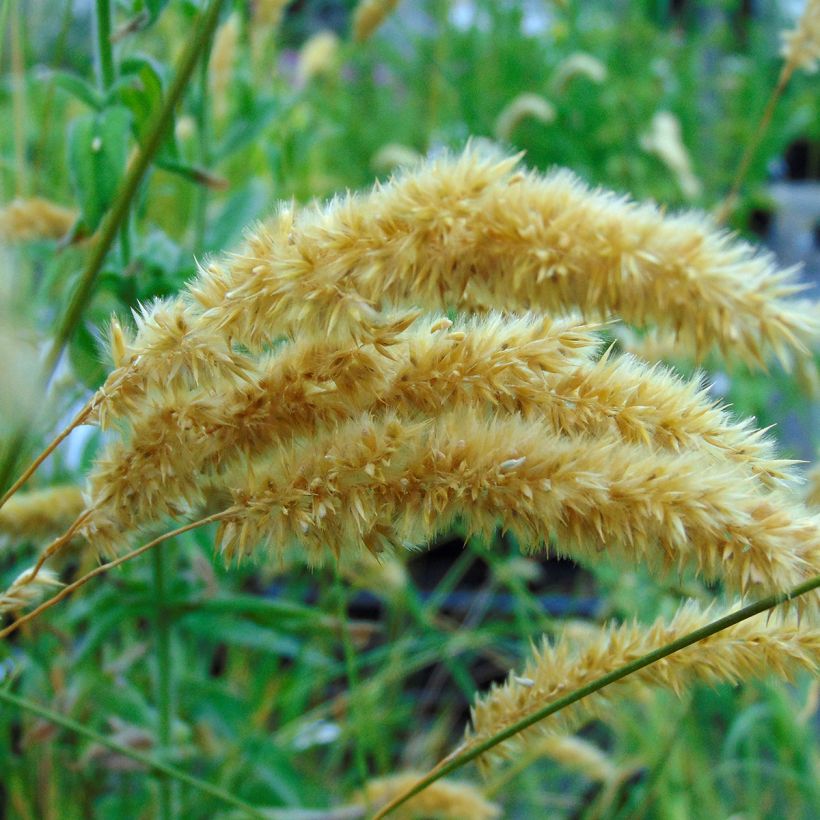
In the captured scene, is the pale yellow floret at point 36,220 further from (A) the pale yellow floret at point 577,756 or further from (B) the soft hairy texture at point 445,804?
(A) the pale yellow floret at point 577,756

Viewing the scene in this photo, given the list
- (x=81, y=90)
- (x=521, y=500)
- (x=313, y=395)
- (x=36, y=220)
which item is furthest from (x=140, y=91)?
(x=521, y=500)

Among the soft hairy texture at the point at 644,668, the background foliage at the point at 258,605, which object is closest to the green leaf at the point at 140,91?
the background foliage at the point at 258,605

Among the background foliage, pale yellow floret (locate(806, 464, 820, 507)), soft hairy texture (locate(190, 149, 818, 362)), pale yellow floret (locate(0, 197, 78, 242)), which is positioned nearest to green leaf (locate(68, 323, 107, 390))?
the background foliage

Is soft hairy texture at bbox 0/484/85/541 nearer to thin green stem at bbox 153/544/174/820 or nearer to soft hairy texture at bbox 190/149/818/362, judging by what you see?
thin green stem at bbox 153/544/174/820

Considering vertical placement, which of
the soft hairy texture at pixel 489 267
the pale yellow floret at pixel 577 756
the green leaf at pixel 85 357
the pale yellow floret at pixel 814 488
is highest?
the soft hairy texture at pixel 489 267

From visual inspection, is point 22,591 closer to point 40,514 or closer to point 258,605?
point 40,514

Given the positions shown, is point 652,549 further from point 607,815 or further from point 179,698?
point 607,815
